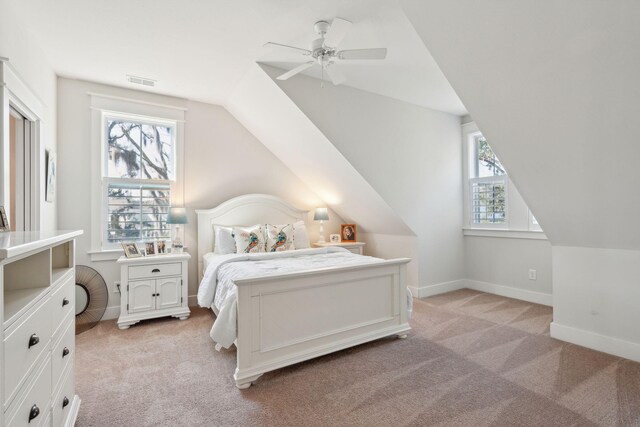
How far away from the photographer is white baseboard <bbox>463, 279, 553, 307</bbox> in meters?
3.83

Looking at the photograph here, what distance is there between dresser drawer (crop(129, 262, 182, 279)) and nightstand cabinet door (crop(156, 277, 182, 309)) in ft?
0.22

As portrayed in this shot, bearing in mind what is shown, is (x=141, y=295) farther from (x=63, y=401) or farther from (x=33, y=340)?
(x=33, y=340)

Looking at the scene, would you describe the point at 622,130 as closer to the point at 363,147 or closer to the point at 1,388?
the point at 363,147

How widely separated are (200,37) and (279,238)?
2.25 meters

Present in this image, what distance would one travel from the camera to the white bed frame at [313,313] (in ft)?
7.07

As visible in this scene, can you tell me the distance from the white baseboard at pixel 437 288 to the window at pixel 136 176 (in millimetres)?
3309

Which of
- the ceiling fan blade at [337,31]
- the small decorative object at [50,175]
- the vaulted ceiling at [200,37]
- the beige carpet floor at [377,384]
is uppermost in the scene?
the vaulted ceiling at [200,37]

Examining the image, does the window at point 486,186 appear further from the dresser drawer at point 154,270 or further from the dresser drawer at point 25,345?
the dresser drawer at point 25,345

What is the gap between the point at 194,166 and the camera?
4020 millimetres

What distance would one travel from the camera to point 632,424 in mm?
1708

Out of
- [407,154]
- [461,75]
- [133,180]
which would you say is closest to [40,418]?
[461,75]

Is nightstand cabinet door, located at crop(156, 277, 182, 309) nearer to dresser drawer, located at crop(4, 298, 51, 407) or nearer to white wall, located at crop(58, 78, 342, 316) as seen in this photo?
white wall, located at crop(58, 78, 342, 316)

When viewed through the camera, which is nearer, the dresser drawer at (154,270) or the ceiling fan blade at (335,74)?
the ceiling fan blade at (335,74)

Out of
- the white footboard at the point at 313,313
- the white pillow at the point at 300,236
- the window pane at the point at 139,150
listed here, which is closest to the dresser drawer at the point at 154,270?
the window pane at the point at 139,150
